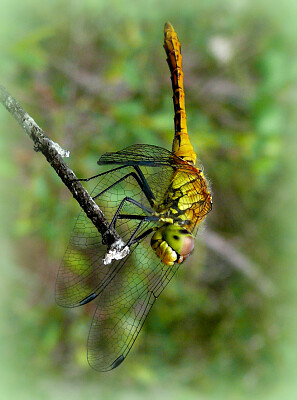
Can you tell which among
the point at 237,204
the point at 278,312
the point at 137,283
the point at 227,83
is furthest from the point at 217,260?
the point at 137,283

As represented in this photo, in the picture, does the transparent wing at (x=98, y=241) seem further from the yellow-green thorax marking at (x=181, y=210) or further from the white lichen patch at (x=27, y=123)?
the white lichen patch at (x=27, y=123)

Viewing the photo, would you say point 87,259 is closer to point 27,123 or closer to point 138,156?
point 138,156

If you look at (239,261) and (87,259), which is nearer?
(87,259)

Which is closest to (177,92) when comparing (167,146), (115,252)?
(167,146)

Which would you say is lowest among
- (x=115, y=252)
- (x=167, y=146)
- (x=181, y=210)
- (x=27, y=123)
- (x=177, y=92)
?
(x=115, y=252)

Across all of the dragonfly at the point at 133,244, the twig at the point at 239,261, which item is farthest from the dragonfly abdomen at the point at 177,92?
the twig at the point at 239,261

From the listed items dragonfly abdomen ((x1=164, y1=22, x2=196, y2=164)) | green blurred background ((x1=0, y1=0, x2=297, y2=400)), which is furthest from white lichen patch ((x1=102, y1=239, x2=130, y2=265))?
green blurred background ((x1=0, y1=0, x2=297, y2=400))

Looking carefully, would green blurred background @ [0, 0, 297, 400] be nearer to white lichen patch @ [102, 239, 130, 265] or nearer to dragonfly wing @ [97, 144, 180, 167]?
dragonfly wing @ [97, 144, 180, 167]

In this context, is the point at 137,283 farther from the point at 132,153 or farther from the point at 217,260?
the point at 217,260
